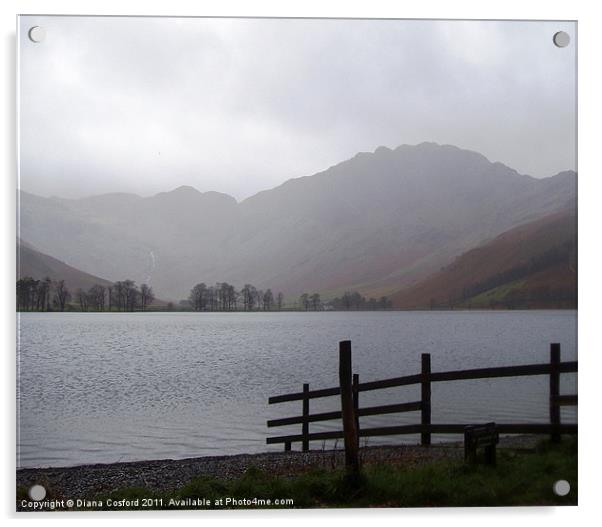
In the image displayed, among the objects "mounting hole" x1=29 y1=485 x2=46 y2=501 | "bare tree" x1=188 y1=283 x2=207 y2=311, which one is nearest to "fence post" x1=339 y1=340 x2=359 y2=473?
"bare tree" x1=188 y1=283 x2=207 y2=311

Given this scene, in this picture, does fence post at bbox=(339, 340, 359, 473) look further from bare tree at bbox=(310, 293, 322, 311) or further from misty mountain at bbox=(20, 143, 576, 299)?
misty mountain at bbox=(20, 143, 576, 299)

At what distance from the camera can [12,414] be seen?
18.2 ft

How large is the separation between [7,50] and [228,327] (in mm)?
3051

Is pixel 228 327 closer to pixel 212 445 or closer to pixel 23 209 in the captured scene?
pixel 212 445

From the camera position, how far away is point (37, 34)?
566 cm

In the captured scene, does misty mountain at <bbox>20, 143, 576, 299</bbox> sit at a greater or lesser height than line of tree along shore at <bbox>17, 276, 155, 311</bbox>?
greater

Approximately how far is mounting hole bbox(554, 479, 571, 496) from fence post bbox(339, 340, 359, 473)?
177 cm

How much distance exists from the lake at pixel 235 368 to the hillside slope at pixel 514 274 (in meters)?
0.14

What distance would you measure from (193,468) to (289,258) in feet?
6.66

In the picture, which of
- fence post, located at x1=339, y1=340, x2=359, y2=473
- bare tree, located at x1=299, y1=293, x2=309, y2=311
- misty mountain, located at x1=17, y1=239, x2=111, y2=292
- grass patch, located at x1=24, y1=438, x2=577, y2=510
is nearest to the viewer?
fence post, located at x1=339, y1=340, x2=359, y2=473

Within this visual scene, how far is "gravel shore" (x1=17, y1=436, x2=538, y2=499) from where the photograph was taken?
18.2 feet

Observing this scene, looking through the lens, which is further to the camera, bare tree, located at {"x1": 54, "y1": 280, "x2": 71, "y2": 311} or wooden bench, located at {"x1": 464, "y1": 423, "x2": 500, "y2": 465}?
bare tree, located at {"x1": 54, "y1": 280, "x2": 71, "y2": 311}

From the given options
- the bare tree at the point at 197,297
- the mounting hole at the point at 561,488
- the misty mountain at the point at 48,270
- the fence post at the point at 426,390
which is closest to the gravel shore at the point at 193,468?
the fence post at the point at 426,390
